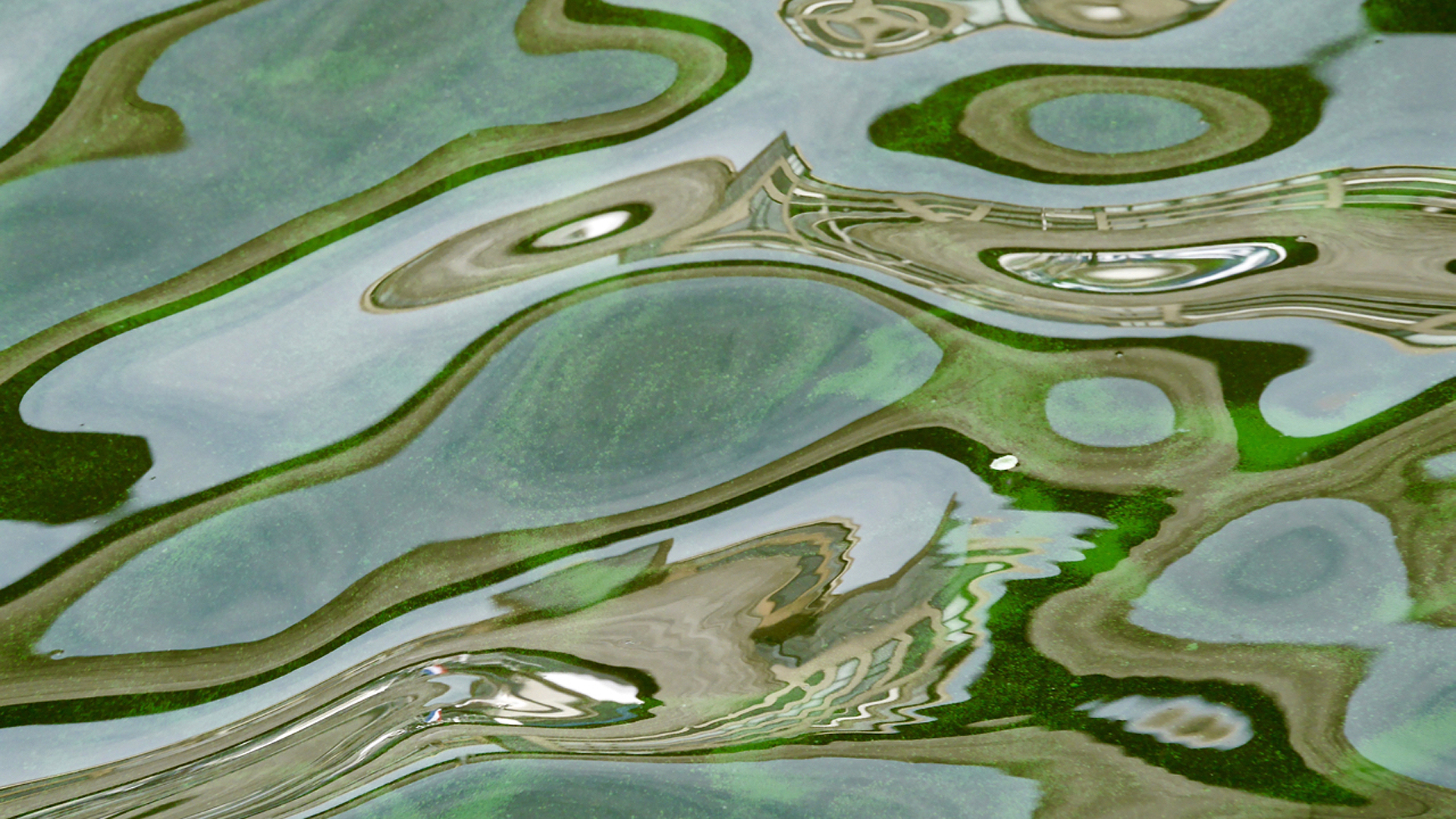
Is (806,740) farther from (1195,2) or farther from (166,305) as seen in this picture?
(1195,2)

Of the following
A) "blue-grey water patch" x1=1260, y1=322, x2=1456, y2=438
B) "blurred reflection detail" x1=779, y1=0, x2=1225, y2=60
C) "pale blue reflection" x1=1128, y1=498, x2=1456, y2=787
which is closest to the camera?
"pale blue reflection" x1=1128, y1=498, x2=1456, y2=787

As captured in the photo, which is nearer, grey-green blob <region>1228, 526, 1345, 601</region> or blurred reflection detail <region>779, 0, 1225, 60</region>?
grey-green blob <region>1228, 526, 1345, 601</region>

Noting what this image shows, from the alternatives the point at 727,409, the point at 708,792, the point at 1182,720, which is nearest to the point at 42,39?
the point at 727,409

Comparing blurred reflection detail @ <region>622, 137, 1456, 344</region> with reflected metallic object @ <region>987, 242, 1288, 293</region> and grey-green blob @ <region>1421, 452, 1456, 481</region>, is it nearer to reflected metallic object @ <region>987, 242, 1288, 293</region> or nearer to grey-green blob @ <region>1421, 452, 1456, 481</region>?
reflected metallic object @ <region>987, 242, 1288, 293</region>

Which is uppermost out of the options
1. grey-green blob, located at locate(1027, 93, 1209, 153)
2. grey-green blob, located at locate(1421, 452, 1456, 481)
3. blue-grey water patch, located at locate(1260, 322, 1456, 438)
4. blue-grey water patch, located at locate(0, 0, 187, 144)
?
blue-grey water patch, located at locate(0, 0, 187, 144)

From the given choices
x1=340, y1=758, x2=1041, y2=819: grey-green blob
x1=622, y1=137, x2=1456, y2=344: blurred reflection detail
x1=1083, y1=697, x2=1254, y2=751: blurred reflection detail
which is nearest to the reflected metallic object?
x1=622, y1=137, x2=1456, y2=344: blurred reflection detail

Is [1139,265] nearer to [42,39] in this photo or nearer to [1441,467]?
[1441,467]

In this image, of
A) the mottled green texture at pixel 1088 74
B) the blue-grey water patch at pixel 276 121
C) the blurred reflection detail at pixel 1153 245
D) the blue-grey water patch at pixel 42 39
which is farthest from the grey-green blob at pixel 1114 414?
the blue-grey water patch at pixel 42 39
